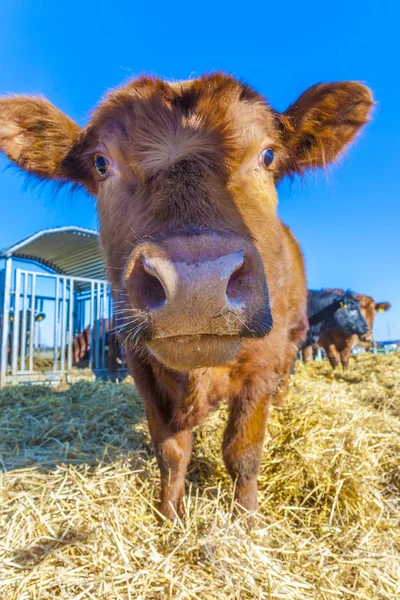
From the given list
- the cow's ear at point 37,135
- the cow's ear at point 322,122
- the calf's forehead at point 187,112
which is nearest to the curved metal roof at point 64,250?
the cow's ear at point 37,135

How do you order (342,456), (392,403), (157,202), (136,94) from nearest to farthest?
(157,202) → (136,94) → (342,456) → (392,403)

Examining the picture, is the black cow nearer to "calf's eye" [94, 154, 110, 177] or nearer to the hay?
the hay

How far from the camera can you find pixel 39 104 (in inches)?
113

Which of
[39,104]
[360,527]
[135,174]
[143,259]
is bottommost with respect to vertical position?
[360,527]

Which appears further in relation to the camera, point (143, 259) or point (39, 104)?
point (39, 104)

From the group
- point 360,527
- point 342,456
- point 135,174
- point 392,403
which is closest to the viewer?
point 135,174

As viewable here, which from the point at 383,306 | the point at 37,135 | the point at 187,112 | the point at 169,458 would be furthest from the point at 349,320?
the point at 187,112

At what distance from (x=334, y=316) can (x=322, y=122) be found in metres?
11.1

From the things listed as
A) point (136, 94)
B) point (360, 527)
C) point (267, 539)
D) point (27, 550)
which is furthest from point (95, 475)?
point (136, 94)

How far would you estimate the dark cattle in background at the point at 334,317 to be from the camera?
13.2m

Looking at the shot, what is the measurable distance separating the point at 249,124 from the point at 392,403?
14.2ft

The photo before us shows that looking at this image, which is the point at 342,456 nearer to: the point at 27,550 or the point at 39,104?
the point at 27,550

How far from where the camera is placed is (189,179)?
1.78 metres

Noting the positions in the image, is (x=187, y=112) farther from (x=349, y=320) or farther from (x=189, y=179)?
(x=349, y=320)
